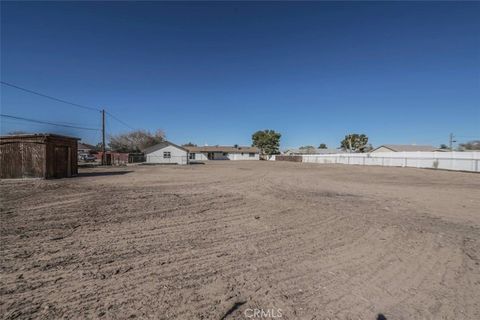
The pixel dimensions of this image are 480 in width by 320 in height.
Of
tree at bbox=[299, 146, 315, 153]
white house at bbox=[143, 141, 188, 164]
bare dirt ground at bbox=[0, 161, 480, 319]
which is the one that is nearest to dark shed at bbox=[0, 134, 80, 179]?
bare dirt ground at bbox=[0, 161, 480, 319]

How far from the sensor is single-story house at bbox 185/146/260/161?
252 feet

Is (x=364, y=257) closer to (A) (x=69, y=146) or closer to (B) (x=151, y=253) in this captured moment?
(B) (x=151, y=253)

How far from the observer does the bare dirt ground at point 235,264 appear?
9.25 feet

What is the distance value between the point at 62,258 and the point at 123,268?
1.16 meters

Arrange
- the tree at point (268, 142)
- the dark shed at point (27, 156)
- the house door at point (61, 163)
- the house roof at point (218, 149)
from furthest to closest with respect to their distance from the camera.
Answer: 1. the tree at point (268, 142)
2. the house roof at point (218, 149)
3. the house door at point (61, 163)
4. the dark shed at point (27, 156)

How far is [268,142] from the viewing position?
86.2 m

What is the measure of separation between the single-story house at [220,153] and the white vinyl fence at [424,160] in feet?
120

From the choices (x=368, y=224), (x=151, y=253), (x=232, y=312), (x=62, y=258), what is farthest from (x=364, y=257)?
(x=62, y=258)

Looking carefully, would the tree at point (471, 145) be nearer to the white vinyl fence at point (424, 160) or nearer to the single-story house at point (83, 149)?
the white vinyl fence at point (424, 160)

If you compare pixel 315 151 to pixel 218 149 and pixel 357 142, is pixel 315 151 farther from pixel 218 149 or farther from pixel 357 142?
pixel 218 149

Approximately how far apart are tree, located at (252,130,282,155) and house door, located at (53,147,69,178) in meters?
71.6

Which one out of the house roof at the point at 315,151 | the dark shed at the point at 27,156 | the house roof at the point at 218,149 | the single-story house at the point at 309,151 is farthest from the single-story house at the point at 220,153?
Result: the dark shed at the point at 27,156

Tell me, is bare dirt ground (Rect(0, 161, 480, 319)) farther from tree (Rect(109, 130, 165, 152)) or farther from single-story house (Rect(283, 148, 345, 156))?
single-story house (Rect(283, 148, 345, 156))

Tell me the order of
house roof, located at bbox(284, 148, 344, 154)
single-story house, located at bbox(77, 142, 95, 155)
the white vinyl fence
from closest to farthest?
the white vinyl fence
single-story house, located at bbox(77, 142, 95, 155)
house roof, located at bbox(284, 148, 344, 154)
